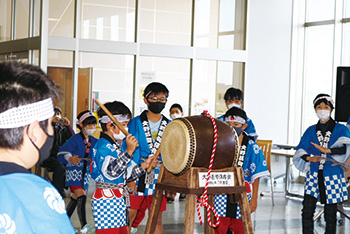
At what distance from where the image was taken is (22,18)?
7.52 metres

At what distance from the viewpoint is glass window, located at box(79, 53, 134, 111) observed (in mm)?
8445

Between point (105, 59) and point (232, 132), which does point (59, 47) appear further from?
point (232, 132)

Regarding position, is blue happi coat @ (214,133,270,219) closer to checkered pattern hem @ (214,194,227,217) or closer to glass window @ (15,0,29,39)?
checkered pattern hem @ (214,194,227,217)

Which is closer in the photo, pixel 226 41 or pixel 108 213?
pixel 108 213

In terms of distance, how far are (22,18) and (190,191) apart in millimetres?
5147

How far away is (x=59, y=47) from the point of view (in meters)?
8.16

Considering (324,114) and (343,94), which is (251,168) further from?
(343,94)

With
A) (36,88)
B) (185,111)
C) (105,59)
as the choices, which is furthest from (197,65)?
(36,88)

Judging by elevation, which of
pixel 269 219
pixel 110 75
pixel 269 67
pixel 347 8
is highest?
pixel 347 8

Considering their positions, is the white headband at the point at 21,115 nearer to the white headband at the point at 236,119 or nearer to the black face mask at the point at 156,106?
the black face mask at the point at 156,106

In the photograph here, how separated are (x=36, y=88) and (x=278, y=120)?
935 cm

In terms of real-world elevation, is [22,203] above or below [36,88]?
below

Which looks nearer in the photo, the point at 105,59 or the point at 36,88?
the point at 36,88

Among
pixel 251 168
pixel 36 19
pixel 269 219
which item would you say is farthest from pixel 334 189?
pixel 36 19
